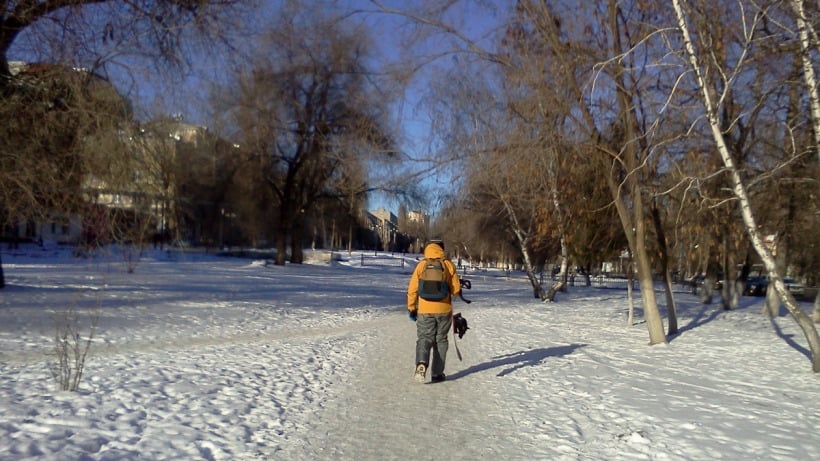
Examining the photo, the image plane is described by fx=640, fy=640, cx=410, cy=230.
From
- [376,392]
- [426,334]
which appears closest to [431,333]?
[426,334]

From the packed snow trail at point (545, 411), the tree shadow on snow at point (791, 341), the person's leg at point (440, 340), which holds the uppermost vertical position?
the person's leg at point (440, 340)

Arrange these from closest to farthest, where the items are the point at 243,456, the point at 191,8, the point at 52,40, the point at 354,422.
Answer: the point at 243,456, the point at 354,422, the point at 52,40, the point at 191,8

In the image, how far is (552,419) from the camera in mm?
6949

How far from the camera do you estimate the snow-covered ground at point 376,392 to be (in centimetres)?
573

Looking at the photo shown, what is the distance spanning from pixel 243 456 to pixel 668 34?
892 cm

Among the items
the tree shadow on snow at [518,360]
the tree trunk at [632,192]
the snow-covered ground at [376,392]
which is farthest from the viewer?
the tree trunk at [632,192]

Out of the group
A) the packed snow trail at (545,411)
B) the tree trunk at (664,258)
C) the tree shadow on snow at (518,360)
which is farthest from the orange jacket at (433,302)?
the tree trunk at (664,258)

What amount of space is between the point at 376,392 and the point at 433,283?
1.54 metres

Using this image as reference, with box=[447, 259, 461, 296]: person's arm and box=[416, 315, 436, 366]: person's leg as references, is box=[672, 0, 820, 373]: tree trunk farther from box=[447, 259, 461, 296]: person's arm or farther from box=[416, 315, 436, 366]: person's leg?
box=[416, 315, 436, 366]: person's leg

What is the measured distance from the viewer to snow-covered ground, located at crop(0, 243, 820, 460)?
5734mm

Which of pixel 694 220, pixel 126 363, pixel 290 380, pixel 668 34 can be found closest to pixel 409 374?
pixel 290 380

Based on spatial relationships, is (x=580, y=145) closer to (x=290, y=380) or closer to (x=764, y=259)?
(x=764, y=259)

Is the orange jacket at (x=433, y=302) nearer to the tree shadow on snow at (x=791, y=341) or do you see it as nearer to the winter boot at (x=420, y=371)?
the winter boot at (x=420, y=371)

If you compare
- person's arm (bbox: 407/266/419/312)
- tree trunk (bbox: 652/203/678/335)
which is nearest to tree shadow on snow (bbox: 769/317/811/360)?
tree trunk (bbox: 652/203/678/335)
